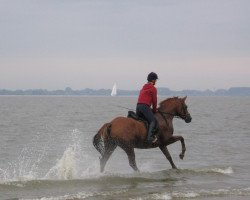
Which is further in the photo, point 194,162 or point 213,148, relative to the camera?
point 213,148

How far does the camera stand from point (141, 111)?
16.9m

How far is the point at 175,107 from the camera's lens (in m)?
18.0

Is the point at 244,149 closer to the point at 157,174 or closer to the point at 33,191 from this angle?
the point at 157,174

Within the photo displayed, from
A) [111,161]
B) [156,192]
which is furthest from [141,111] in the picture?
[111,161]

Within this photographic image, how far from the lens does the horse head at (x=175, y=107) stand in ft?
58.7

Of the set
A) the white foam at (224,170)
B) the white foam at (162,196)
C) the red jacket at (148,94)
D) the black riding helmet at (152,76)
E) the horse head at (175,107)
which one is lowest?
the white foam at (224,170)

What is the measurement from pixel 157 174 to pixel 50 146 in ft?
38.4

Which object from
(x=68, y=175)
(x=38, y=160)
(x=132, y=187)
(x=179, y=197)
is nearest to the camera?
(x=179, y=197)

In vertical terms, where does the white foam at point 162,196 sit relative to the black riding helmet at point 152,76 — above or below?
below

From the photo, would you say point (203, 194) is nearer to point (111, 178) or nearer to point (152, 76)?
point (111, 178)

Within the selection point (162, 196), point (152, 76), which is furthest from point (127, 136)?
point (162, 196)

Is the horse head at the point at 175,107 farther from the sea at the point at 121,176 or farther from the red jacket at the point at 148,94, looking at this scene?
the sea at the point at 121,176

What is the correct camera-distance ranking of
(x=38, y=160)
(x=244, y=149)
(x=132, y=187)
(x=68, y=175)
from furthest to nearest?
(x=244, y=149) → (x=38, y=160) → (x=68, y=175) → (x=132, y=187)

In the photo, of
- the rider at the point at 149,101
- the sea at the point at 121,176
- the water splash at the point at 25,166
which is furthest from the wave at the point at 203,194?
the water splash at the point at 25,166
